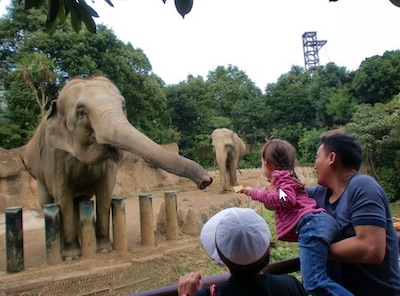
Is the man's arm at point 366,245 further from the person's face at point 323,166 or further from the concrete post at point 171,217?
the concrete post at point 171,217

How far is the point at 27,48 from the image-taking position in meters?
13.2

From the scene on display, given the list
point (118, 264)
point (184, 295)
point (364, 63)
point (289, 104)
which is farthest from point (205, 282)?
point (289, 104)

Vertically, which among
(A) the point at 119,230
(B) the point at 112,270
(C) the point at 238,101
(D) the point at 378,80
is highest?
(C) the point at 238,101

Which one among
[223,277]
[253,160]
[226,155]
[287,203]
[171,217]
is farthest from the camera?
→ [253,160]

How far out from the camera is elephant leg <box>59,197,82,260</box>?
4.50 m

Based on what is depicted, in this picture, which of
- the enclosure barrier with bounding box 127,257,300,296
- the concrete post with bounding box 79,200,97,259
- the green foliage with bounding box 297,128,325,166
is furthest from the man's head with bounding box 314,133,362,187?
the green foliage with bounding box 297,128,325,166

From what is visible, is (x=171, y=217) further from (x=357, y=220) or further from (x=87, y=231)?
(x=357, y=220)

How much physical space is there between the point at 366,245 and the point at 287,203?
1.33 feet

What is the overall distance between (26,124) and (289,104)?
52.7ft

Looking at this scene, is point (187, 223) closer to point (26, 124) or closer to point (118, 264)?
point (118, 264)

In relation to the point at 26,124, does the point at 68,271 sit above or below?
below

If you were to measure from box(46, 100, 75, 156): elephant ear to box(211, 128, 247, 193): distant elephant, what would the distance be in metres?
6.48

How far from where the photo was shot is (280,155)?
183 centimetres

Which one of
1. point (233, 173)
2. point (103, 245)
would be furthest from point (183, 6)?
point (233, 173)
